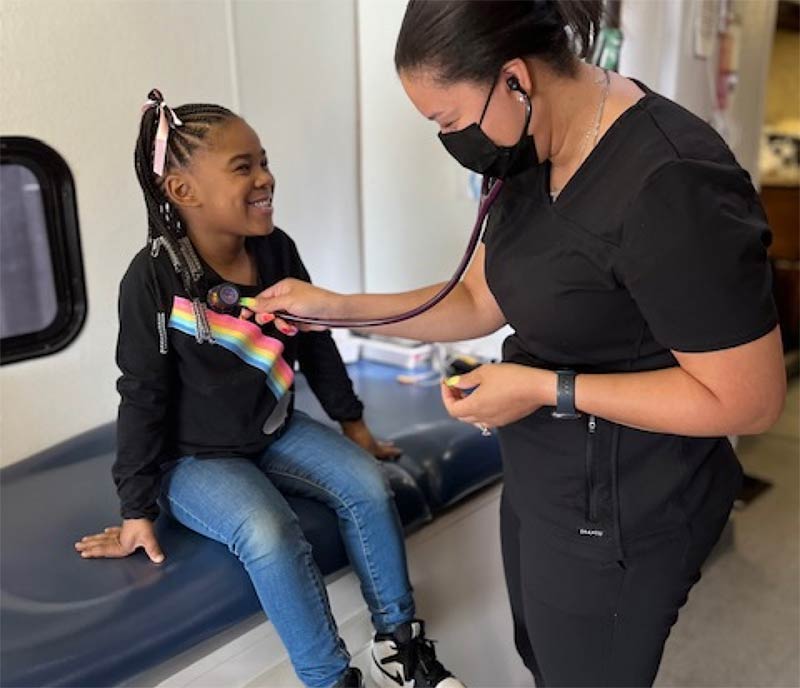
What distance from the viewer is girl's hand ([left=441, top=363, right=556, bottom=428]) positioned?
38.8 inches

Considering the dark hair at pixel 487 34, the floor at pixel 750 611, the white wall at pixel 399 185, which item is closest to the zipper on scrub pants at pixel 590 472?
the dark hair at pixel 487 34

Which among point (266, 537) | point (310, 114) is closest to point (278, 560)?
point (266, 537)

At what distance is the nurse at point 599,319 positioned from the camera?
0.84m

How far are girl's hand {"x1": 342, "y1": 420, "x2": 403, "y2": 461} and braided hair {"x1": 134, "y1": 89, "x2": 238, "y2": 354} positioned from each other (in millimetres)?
422

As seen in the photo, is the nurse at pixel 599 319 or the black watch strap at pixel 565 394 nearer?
the nurse at pixel 599 319

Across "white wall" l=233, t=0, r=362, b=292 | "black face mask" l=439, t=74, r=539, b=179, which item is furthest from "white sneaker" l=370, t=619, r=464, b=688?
A: "white wall" l=233, t=0, r=362, b=292

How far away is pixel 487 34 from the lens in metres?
0.88

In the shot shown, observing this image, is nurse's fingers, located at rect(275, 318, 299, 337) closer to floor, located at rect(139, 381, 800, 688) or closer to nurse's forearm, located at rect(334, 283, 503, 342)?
nurse's forearm, located at rect(334, 283, 503, 342)

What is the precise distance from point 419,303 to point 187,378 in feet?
1.32

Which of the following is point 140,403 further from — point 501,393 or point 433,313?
point 501,393

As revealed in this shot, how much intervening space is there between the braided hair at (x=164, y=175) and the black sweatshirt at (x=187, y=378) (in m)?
0.01

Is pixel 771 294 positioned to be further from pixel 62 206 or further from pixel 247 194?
pixel 62 206

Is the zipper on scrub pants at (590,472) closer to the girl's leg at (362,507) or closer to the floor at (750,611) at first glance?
the girl's leg at (362,507)

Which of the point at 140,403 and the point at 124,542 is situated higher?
the point at 140,403
